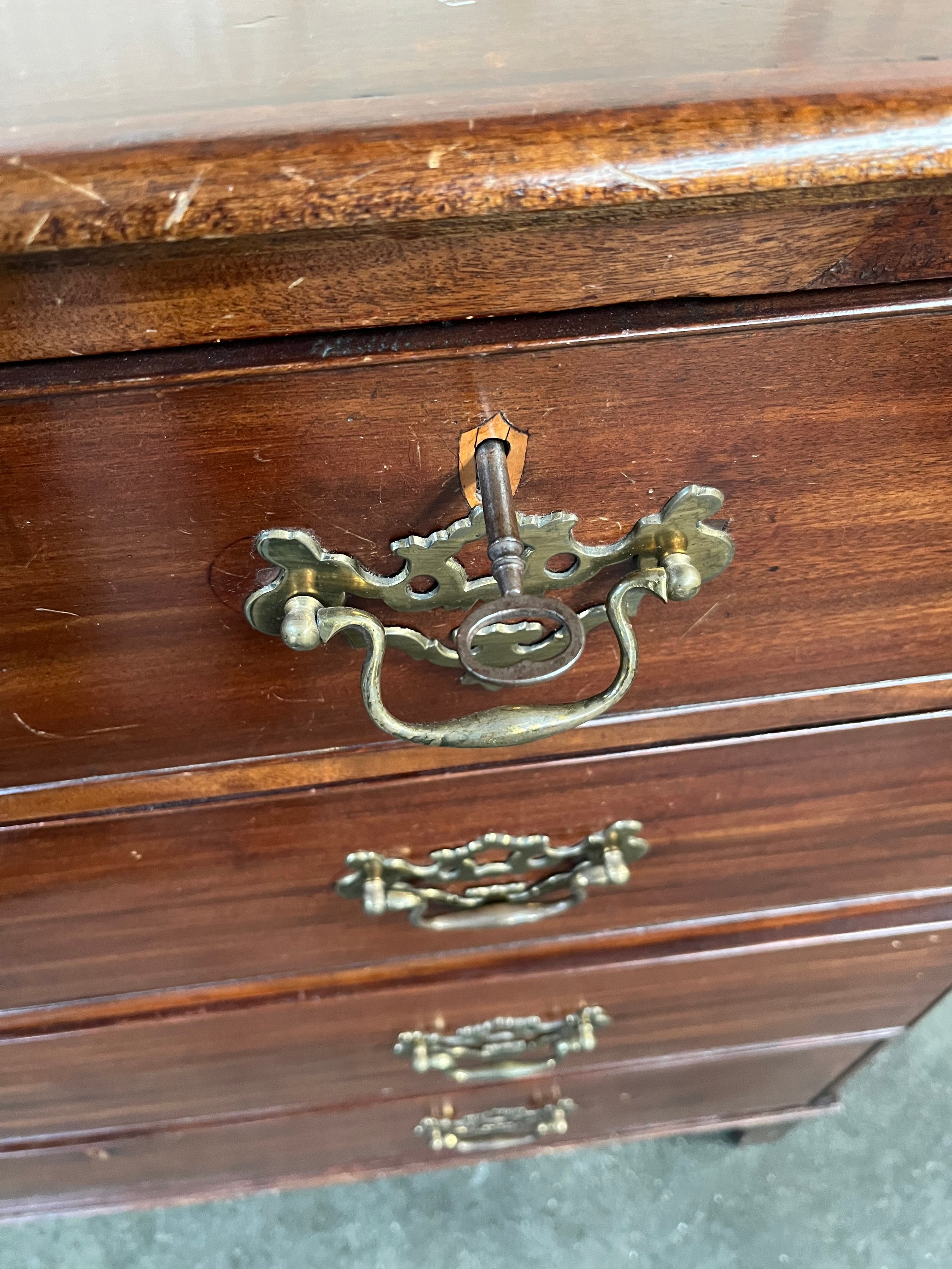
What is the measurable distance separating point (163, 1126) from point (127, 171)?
65 centimetres

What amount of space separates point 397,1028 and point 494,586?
0.40 metres

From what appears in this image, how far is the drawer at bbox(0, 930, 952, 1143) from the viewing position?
564 millimetres

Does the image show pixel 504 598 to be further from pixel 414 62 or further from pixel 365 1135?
pixel 365 1135

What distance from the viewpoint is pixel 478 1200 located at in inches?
35.0

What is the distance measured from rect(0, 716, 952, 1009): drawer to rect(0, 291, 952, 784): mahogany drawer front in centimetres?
6

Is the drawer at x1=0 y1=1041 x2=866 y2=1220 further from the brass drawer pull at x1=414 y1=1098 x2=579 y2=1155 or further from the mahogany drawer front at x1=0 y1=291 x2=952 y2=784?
the mahogany drawer front at x1=0 y1=291 x2=952 y2=784

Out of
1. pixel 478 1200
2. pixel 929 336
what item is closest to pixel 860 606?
pixel 929 336

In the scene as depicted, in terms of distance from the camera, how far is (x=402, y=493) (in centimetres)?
28

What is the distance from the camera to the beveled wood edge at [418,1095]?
0.66 metres

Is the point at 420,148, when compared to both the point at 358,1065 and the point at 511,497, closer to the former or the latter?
the point at 511,497

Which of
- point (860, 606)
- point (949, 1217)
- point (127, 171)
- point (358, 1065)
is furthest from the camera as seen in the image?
point (949, 1217)

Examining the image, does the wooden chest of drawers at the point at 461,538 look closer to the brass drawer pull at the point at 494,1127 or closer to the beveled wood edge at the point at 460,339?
the beveled wood edge at the point at 460,339

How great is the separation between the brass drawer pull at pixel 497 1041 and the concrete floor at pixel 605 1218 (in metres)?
0.29

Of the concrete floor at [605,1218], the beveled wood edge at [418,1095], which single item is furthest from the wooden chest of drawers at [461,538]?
the concrete floor at [605,1218]
